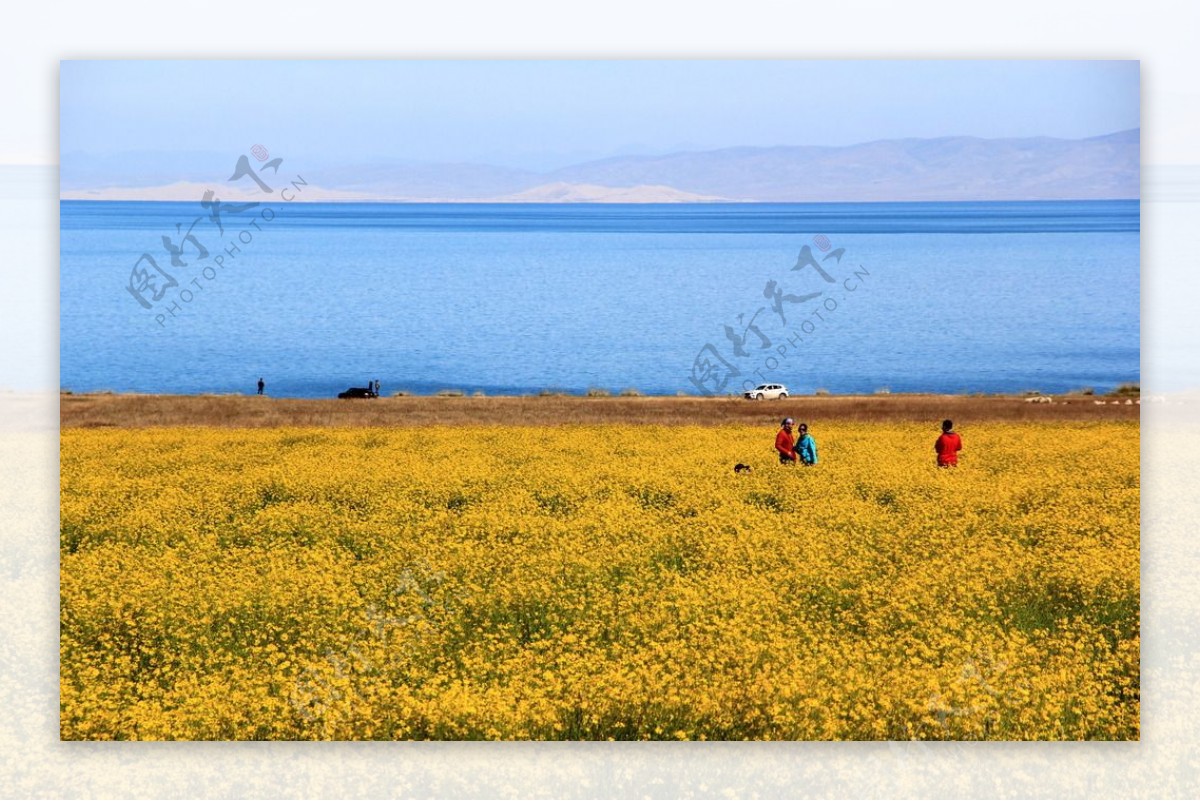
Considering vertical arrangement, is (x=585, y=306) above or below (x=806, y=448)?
above

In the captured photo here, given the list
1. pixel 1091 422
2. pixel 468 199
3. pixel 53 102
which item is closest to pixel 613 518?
pixel 468 199

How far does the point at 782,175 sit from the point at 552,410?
290 centimetres

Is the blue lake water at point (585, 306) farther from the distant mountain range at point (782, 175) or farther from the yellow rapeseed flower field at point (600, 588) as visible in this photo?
the yellow rapeseed flower field at point (600, 588)

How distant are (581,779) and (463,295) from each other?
155 inches

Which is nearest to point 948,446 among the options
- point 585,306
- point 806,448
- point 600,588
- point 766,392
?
point 806,448

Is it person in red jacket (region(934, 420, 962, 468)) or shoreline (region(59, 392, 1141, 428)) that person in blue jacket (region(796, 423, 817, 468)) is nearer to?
shoreline (region(59, 392, 1141, 428))

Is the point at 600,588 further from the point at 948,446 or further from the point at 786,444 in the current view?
the point at 948,446

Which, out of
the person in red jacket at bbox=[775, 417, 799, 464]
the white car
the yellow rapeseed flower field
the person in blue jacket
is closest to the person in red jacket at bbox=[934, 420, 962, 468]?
the yellow rapeseed flower field

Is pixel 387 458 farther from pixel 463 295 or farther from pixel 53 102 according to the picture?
pixel 53 102

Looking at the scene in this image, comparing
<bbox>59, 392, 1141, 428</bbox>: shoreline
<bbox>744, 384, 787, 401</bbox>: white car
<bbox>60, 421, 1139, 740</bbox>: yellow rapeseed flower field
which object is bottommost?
<bbox>60, 421, 1139, 740</bbox>: yellow rapeseed flower field

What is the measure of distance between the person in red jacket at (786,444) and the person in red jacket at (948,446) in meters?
1.27

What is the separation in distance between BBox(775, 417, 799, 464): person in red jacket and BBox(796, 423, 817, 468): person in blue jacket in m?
0.06

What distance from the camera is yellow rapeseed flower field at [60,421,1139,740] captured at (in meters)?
8.66

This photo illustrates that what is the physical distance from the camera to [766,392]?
1059 centimetres
